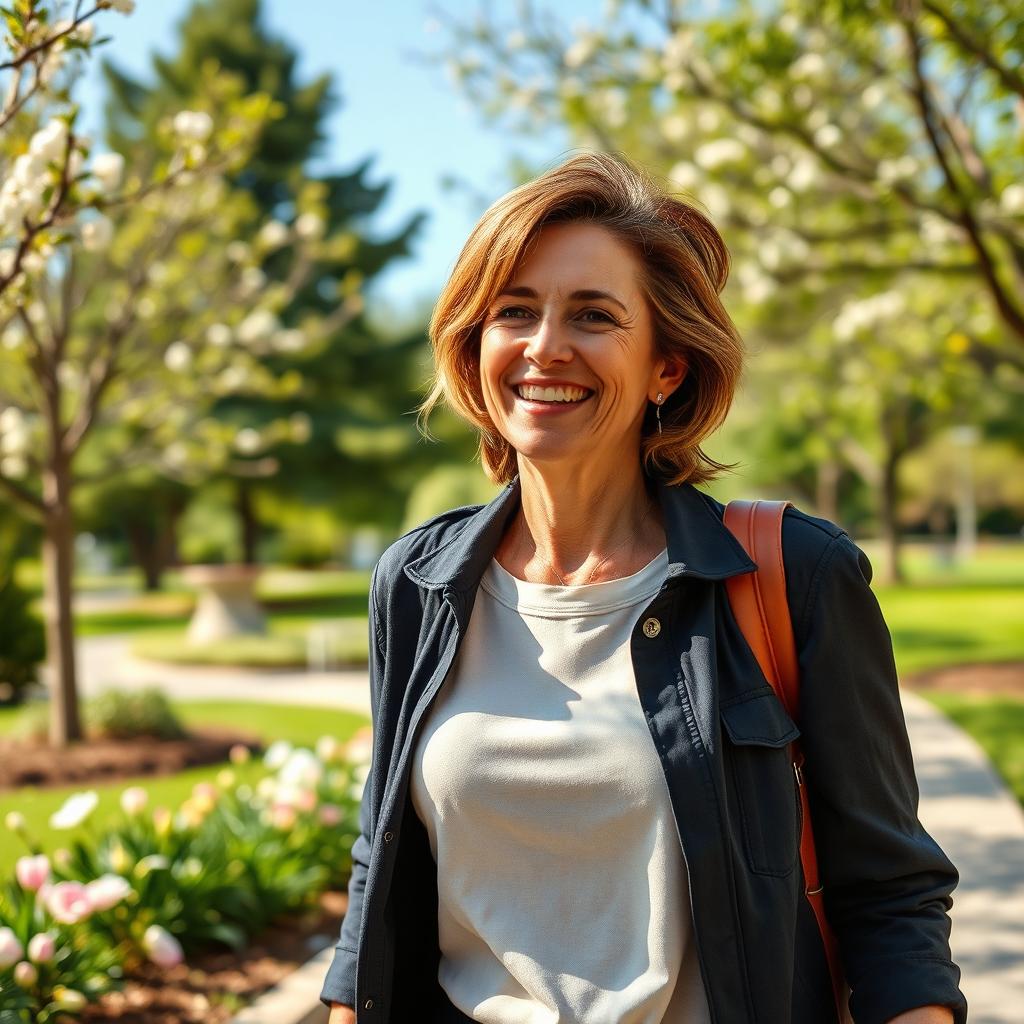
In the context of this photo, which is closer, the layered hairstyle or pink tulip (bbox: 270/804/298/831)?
the layered hairstyle

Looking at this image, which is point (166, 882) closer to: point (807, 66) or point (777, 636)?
point (777, 636)

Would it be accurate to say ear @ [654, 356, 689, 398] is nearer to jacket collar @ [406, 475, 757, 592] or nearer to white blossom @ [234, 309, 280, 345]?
jacket collar @ [406, 475, 757, 592]

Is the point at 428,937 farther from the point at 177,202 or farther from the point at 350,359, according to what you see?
the point at 350,359

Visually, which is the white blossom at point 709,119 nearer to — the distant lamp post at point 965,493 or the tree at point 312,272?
the tree at point 312,272

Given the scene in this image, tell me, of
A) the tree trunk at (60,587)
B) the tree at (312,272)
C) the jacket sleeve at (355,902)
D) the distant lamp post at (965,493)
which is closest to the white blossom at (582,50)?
the tree trunk at (60,587)

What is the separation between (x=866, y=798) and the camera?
175 cm

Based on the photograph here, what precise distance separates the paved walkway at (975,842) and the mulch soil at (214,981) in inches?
94.7

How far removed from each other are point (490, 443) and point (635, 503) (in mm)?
424

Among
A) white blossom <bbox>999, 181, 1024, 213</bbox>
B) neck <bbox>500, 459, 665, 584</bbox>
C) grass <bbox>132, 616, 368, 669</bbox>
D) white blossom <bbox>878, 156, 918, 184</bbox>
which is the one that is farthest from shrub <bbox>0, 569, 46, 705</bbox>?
neck <bbox>500, 459, 665, 584</bbox>

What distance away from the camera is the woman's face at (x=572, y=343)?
198cm

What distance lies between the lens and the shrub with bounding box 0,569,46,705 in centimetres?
1312

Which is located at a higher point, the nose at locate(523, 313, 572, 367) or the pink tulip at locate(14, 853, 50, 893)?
the nose at locate(523, 313, 572, 367)

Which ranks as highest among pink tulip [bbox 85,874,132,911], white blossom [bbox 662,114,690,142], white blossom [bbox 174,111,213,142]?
white blossom [bbox 662,114,690,142]

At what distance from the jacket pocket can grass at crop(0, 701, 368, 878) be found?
3.36 m
